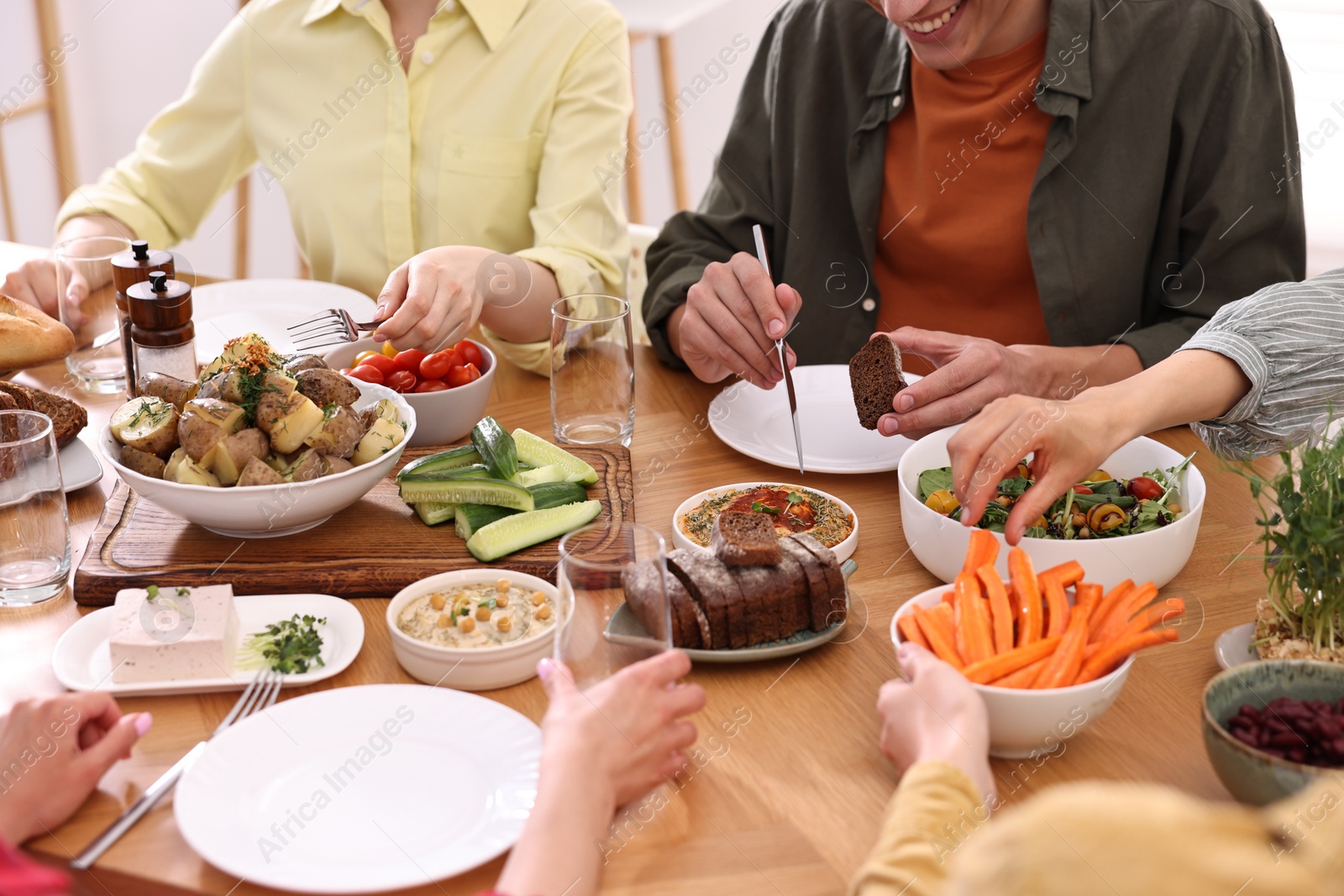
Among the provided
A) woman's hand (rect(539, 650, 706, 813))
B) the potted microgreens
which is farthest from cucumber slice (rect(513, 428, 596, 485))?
the potted microgreens

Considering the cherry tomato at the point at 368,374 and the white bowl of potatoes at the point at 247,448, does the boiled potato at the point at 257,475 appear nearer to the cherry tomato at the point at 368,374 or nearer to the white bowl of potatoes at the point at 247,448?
the white bowl of potatoes at the point at 247,448

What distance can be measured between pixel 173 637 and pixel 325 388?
0.44 metres

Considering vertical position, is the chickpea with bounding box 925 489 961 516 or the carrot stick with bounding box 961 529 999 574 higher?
the carrot stick with bounding box 961 529 999 574

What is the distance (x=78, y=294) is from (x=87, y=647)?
1.01 meters

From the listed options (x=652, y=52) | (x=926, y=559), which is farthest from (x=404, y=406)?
(x=652, y=52)

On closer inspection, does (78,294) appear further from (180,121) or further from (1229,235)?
(1229,235)

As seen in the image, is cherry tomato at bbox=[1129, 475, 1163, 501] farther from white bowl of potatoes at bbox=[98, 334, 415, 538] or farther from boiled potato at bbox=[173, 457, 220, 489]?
boiled potato at bbox=[173, 457, 220, 489]

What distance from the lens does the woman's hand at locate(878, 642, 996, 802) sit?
1090 mm

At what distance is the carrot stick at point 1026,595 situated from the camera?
126 centimetres

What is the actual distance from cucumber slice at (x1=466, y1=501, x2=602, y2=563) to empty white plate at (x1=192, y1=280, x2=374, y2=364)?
0.87 meters

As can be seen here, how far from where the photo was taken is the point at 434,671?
132cm

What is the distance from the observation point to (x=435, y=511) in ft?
5.40

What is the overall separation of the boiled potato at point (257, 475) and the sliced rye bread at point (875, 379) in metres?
0.85

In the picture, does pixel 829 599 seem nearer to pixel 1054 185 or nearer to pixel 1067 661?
Answer: pixel 1067 661
